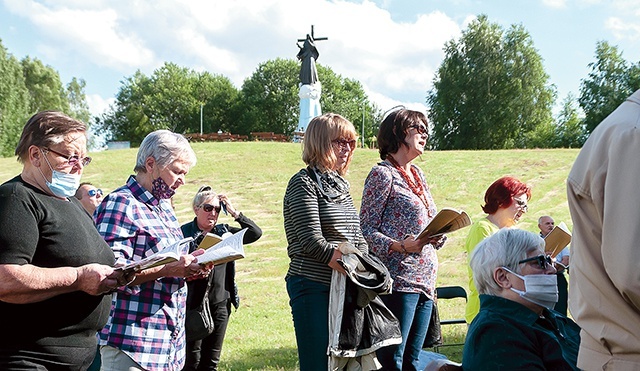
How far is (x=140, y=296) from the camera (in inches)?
124

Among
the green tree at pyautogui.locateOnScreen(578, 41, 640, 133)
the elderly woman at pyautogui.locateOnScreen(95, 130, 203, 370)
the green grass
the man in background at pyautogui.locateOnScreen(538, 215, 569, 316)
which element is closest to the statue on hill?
the green grass

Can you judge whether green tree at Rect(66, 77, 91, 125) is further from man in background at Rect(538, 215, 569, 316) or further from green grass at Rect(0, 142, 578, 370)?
man in background at Rect(538, 215, 569, 316)

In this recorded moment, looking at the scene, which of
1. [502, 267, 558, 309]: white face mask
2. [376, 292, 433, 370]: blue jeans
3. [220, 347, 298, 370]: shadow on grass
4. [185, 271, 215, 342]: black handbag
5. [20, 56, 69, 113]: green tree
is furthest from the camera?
[20, 56, 69, 113]: green tree

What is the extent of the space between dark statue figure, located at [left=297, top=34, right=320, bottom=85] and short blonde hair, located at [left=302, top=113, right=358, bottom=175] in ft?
136

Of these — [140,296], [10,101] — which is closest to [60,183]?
[140,296]

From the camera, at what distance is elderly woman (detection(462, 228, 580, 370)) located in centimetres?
260

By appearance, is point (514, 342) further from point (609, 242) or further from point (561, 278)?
point (561, 278)

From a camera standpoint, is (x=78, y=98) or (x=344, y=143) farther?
(x=78, y=98)

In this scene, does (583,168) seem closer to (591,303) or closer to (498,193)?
(591,303)

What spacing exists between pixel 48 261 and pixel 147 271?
513 millimetres

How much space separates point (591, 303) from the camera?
6.33 ft

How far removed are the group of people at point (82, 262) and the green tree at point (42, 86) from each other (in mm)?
54154

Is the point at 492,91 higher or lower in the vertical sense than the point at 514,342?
higher

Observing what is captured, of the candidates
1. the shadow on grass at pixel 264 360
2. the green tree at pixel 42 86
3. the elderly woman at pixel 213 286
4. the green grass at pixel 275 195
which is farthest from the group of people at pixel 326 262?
A: the green tree at pixel 42 86
